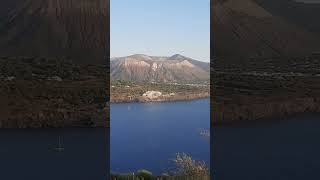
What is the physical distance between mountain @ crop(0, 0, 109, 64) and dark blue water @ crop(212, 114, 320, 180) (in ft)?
Result: 6.09

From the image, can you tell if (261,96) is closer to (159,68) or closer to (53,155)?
(53,155)

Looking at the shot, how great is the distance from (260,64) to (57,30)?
2.54m

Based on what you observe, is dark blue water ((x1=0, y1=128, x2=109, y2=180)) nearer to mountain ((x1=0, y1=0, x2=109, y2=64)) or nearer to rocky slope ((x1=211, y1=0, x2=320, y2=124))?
mountain ((x1=0, y1=0, x2=109, y2=64))

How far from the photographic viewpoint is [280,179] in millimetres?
4984

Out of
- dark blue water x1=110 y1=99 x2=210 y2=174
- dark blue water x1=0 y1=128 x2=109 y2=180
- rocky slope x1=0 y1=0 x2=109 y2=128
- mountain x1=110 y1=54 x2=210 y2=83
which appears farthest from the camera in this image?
mountain x1=110 y1=54 x2=210 y2=83

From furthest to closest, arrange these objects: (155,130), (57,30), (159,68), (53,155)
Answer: (159,68) → (155,130) → (57,30) → (53,155)

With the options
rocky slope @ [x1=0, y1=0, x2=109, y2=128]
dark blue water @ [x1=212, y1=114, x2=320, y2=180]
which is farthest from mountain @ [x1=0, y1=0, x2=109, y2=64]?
dark blue water @ [x1=212, y1=114, x2=320, y2=180]

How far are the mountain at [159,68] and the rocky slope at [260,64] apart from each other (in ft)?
148

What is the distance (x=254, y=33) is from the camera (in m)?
5.10

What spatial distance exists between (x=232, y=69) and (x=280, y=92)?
669mm

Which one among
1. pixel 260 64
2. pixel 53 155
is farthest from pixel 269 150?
pixel 53 155

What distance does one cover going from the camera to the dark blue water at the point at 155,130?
1529 cm

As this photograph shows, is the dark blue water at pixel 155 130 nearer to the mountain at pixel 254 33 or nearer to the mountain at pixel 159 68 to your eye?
the mountain at pixel 254 33

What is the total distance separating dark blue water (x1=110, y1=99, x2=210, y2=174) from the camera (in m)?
15.3
